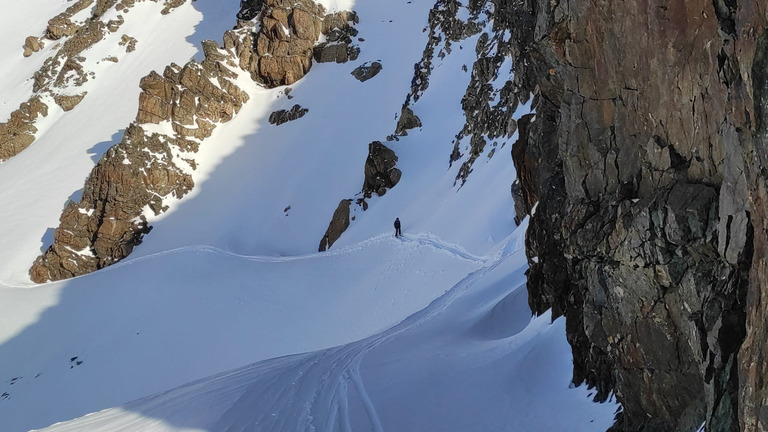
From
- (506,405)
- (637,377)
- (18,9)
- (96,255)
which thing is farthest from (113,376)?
(18,9)

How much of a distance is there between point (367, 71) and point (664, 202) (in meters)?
46.4

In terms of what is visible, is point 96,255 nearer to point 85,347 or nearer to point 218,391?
point 85,347

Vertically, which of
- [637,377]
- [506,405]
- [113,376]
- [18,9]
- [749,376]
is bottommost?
[113,376]

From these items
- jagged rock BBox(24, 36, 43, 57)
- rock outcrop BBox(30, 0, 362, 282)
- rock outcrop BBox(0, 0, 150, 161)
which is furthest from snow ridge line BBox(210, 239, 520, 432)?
jagged rock BBox(24, 36, 43, 57)

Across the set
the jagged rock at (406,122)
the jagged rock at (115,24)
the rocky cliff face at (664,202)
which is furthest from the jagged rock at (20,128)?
the rocky cliff face at (664,202)

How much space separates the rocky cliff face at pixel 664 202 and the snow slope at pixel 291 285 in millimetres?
1612

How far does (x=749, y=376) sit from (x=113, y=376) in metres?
31.0

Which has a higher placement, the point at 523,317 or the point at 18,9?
the point at 18,9

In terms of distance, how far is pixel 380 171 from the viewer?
3850 centimetres

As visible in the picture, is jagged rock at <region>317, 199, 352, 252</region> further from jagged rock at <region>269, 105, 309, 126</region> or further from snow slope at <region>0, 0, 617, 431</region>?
jagged rock at <region>269, 105, 309, 126</region>

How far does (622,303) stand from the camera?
801 centimetres

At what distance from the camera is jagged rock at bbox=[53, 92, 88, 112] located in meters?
61.0

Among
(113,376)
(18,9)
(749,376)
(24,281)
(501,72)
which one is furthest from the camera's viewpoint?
(18,9)

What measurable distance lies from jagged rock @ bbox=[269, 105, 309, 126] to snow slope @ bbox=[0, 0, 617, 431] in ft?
2.45
